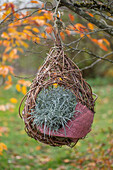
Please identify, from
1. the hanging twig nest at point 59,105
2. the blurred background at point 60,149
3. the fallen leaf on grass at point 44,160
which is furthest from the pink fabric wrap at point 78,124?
the fallen leaf on grass at point 44,160

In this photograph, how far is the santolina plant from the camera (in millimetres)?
1668

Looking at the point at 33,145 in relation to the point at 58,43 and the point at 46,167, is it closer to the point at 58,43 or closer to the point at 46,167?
the point at 46,167

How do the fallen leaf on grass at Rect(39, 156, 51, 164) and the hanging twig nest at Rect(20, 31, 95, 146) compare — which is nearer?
the hanging twig nest at Rect(20, 31, 95, 146)

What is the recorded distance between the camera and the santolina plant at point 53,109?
1.67 m

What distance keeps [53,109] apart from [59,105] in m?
0.06

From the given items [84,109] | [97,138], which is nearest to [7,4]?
[84,109]

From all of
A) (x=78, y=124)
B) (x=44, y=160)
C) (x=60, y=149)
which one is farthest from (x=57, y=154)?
(x=78, y=124)

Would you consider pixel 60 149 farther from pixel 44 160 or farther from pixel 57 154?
pixel 44 160

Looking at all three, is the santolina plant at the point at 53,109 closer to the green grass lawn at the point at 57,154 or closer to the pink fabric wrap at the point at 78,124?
the pink fabric wrap at the point at 78,124

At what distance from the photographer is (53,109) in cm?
169

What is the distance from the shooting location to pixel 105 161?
409cm

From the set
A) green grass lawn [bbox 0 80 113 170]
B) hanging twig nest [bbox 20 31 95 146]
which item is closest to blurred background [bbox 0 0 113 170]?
green grass lawn [bbox 0 80 113 170]

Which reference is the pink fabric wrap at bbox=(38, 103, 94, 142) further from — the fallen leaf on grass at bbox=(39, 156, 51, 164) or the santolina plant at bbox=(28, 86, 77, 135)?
the fallen leaf on grass at bbox=(39, 156, 51, 164)

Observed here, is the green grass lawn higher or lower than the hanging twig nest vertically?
lower
